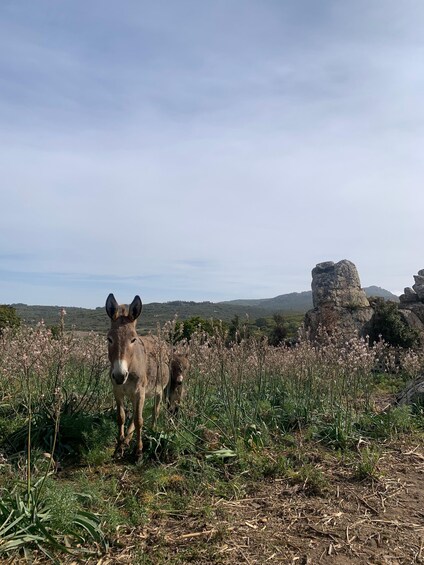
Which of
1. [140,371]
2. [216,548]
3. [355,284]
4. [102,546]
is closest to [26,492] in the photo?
[102,546]

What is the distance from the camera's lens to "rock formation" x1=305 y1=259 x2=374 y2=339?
2811cm

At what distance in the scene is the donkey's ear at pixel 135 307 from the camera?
641 centimetres

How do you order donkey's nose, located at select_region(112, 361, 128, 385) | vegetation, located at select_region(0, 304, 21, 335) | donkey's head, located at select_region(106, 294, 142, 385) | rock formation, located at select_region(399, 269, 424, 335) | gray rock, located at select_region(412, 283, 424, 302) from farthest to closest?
gray rock, located at select_region(412, 283, 424, 302)
rock formation, located at select_region(399, 269, 424, 335)
vegetation, located at select_region(0, 304, 21, 335)
donkey's head, located at select_region(106, 294, 142, 385)
donkey's nose, located at select_region(112, 361, 128, 385)

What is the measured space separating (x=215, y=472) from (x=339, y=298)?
25.6 metres

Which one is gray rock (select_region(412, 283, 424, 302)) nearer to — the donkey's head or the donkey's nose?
the donkey's head

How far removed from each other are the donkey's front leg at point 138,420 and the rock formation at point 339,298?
21235 millimetres

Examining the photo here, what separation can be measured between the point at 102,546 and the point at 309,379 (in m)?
5.31

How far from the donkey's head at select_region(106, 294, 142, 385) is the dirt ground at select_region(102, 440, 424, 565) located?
68.7 inches

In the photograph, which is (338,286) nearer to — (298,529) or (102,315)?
(298,529)

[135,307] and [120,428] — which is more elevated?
[135,307]

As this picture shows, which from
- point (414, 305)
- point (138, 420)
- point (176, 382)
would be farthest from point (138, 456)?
point (414, 305)

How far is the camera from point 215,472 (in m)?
5.79

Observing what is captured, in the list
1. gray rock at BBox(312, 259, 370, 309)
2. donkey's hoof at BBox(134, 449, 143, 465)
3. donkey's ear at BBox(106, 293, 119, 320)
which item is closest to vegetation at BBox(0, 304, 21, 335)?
donkey's ear at BBox(106, 293, 119, 320)

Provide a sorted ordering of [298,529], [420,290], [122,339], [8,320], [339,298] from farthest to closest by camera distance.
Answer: [420,290] < [339,298] < [8,320] < [122,339] < [298,529]
